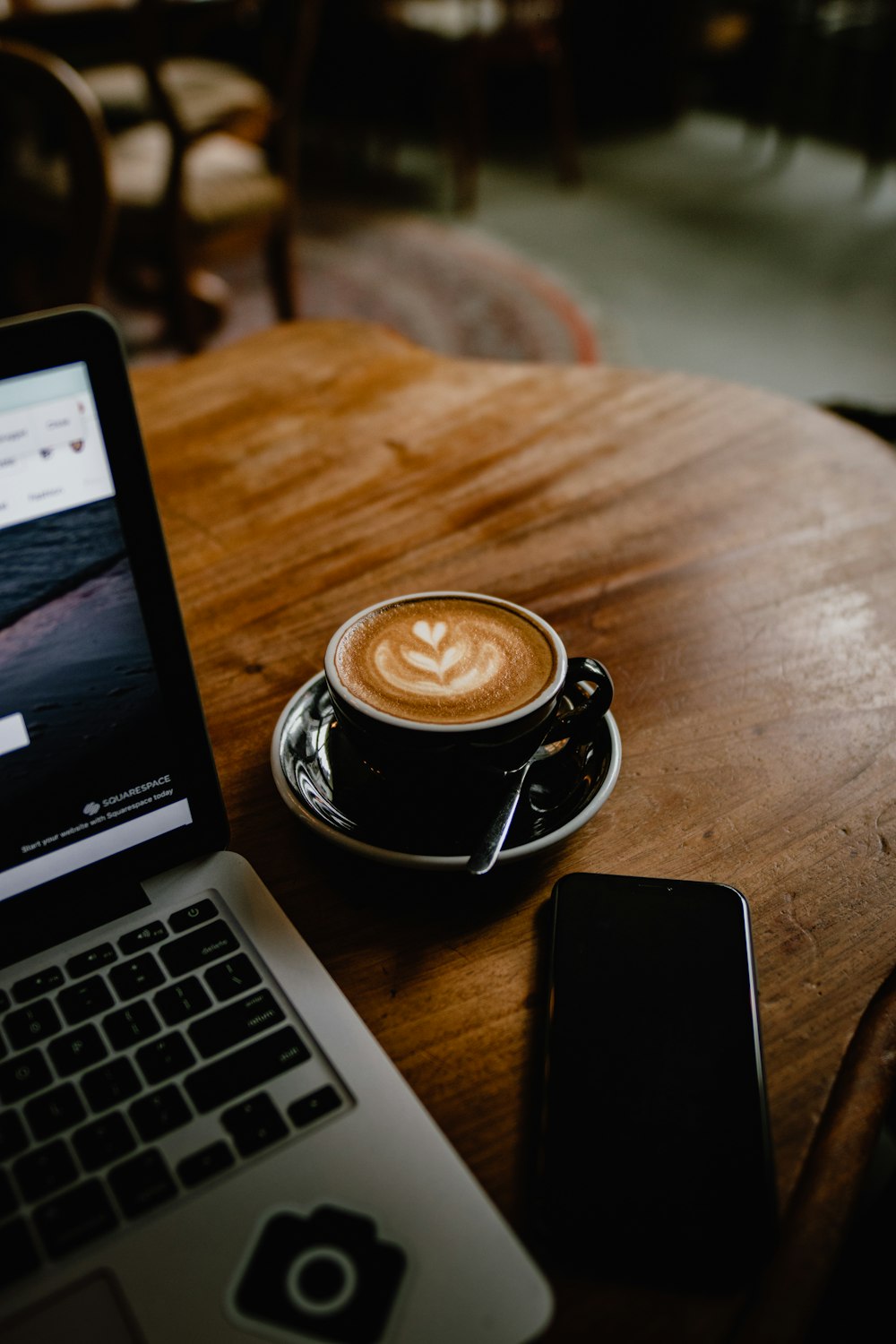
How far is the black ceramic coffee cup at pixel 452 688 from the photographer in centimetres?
42

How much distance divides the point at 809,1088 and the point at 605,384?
0.62 m

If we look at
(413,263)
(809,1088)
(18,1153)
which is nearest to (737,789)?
(809,1088)

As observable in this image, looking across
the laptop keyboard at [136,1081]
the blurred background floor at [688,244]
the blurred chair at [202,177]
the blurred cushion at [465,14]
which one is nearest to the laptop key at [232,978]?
the laptop keyboard at [136,1081]

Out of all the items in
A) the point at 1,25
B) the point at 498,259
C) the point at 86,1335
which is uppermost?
the point at 1,25

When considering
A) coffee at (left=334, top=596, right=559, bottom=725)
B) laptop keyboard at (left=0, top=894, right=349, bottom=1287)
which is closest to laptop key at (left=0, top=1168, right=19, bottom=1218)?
laptop keyboard at (left=0, top=894, right=349, bottom=1287)

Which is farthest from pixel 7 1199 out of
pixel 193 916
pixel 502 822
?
A: pixel 502 822

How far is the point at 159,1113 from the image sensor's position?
0.34 meters

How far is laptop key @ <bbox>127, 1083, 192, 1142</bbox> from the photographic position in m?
0.34

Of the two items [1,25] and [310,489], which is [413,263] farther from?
[310,489]

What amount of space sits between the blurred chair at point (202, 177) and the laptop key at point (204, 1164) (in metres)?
1.78

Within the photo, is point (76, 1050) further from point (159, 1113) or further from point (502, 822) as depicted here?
point (502, 822)

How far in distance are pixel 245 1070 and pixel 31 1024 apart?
0.26 ft

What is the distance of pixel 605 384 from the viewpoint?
0.85m

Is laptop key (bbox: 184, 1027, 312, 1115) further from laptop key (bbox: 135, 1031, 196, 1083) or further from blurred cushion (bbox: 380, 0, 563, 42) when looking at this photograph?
blurred cushion (bbox: 380, 0, 563, 42)
